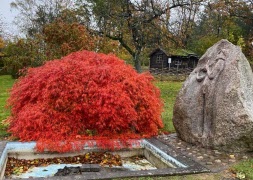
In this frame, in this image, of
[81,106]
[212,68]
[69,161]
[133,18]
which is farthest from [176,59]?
[69,161]

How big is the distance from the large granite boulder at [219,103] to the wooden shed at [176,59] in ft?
83.2

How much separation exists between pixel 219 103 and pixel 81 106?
8.66ft

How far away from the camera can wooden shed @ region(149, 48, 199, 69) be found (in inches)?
1286

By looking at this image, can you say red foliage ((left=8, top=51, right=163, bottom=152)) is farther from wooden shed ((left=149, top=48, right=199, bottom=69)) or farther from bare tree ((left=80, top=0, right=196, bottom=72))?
wooden shed ((left=149, top=48, right=199, bottom=69))

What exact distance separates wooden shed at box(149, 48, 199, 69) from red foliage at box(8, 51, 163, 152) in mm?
25027

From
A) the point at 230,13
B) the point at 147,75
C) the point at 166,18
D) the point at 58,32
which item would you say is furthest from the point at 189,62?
the point at 147,75

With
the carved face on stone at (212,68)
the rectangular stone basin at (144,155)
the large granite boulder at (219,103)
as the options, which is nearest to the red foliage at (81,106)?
the rectangular stone basin at (144,155)

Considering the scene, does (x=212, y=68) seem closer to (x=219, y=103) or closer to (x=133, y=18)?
(x=219, y=103)

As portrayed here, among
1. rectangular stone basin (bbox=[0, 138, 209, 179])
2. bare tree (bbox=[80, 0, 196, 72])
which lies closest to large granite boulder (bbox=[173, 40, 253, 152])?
rectangular stone basin (bbox=[0, 138, 209, 179])

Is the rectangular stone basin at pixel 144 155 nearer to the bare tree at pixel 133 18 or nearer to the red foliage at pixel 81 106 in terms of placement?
the red foliage at pixel 81 106

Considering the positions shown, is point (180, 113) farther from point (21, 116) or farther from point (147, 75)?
point (21, 116)

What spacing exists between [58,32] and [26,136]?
322 inches

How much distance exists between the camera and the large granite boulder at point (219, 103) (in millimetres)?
5543

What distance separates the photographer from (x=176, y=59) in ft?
111
